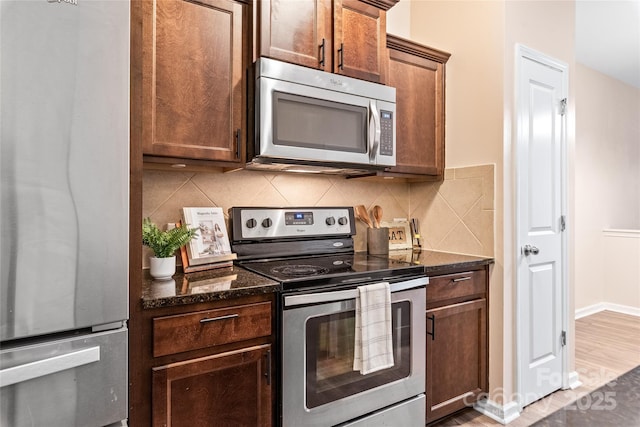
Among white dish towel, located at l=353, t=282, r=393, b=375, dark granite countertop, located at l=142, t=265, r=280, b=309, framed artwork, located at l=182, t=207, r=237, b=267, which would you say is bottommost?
white dish towel, located at l=353, t=282, r=393, b=375

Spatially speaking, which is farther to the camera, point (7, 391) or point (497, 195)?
point (497, 195)

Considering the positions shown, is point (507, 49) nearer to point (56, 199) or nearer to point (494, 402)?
point (494, 402)

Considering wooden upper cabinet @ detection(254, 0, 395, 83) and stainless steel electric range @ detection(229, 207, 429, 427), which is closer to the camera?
stainless steel electric range @ detection(229, 207, 429, 427)

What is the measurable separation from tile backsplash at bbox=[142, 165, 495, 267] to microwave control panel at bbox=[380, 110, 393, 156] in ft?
1.47

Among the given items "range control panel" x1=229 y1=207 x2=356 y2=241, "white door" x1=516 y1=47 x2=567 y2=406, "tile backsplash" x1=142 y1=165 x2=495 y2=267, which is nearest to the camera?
"tile backsplash" x1=142 y1=165 x2=495 y2=267

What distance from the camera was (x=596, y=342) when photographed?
10.6 ft

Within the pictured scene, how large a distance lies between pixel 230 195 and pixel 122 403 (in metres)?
1.12

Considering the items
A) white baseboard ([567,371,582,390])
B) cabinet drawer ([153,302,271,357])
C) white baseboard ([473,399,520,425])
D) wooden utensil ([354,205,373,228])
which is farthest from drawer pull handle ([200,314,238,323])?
white baseboard ([567,371,582,390])

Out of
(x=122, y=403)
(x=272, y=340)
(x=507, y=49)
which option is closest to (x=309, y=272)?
(x=272, y=340)

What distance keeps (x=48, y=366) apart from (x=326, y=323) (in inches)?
36.8

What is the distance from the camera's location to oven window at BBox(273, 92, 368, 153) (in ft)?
5.48

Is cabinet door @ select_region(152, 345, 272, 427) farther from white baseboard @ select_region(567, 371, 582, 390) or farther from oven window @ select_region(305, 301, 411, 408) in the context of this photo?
white baseboard @ select_region(567, 371, 582, 390)

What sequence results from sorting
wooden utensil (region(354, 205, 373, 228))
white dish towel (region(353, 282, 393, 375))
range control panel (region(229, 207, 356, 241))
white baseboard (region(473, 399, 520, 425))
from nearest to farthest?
white dish towel (region(353, 282, 393, 375)) → range control panel (region(229, 207, 356, 241)) → white baseboard (region(473, 399, 520, 425)) → wooden utensil (region(354, 205, 373, 228))

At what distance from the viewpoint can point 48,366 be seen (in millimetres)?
904
